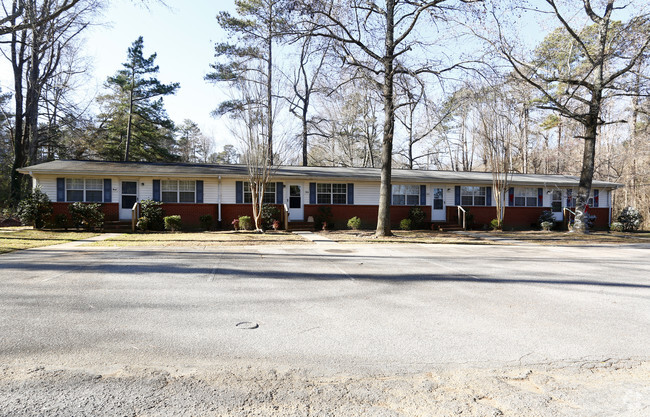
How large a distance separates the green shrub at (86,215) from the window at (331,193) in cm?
1024

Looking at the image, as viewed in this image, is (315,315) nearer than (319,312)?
Yes

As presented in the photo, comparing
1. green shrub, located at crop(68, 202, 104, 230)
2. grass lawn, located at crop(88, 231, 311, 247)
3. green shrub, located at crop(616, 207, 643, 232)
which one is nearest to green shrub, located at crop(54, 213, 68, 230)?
green shrub, located at crop(68, 202, 104, 230)

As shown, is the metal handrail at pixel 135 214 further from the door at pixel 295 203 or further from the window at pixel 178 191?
the door at pixel 295 203

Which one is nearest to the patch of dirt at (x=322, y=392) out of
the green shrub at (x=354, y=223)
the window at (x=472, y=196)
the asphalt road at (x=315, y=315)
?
the asphalt road at (x=315, y=315)

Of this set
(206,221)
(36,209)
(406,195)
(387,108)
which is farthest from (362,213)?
(36,209)

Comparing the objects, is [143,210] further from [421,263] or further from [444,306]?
[444,306]

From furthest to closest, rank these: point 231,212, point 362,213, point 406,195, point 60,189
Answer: point 406,195
point 362,213
point 231,212
point 60,189

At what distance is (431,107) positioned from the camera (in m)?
14.9

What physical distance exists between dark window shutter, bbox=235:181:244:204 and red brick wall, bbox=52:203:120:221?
559cm

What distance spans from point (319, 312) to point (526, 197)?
849 inches

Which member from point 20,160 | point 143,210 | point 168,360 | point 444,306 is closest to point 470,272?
point 444,306

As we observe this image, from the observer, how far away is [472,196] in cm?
2211

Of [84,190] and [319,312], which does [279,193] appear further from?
[319,312]

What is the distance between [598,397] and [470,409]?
103 centimetres
